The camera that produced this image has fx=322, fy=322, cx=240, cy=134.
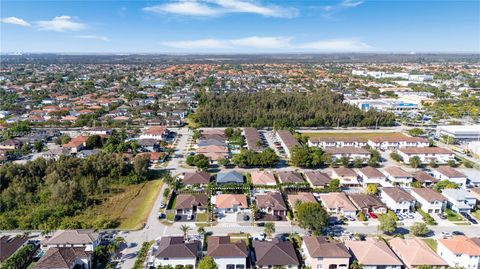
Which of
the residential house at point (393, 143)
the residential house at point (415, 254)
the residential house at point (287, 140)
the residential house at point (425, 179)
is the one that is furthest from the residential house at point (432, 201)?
the residential house at point (393, 143)

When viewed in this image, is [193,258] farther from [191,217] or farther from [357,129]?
[357,129]

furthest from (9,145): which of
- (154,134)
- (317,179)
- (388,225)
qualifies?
(388,225)

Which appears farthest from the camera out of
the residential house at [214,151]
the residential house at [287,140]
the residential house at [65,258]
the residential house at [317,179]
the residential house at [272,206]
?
the residential house at [287,140]

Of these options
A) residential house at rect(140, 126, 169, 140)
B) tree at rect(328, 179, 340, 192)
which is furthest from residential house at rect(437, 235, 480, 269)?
residential house at rect(140, 126, 169, 140)

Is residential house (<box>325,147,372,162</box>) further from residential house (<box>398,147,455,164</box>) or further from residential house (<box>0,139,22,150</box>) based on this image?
residential house (<box>0,139,22,150</box>)

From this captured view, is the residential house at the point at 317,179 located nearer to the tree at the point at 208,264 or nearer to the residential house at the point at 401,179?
the residential house at the point at 401,179

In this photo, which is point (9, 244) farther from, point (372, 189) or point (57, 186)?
point (372, 189)
